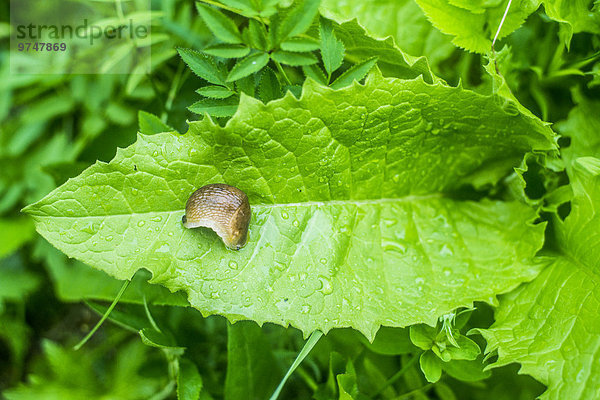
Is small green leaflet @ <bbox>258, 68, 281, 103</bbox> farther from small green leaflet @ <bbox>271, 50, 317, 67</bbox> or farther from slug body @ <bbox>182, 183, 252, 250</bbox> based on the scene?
slug body @ <bbox>182, 183, 252, 250</bbox>

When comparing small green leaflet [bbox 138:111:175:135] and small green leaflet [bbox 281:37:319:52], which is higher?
small green leaflet [bbox 281:37:319:52]

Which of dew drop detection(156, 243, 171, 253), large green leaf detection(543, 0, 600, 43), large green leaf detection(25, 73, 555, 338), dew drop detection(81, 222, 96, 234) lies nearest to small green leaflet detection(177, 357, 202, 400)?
large green leaf detection(25, 73, 555, 338)

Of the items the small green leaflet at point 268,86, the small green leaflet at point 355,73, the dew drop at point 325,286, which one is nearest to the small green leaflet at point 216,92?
the small green leaflet at point 268,86

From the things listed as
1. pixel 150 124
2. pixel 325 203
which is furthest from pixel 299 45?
pixel 150 124

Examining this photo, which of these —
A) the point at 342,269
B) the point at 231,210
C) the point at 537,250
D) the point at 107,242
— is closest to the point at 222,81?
the point at 231,210

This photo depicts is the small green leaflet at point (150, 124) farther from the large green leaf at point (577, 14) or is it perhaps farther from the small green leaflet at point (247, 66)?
the large green leaf at point (577, 14)

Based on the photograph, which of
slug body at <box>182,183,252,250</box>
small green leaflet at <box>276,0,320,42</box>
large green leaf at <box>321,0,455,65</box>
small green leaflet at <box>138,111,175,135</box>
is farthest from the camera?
large green leaf at <box>321,0,455,65</box>

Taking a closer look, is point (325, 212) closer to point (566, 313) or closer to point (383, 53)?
point (383, 53)
